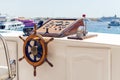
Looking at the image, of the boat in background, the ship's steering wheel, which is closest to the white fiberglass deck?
the ship's steering wheel

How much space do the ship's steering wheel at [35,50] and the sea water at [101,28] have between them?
0.53 m

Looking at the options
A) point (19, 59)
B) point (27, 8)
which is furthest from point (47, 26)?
point (27, 8)

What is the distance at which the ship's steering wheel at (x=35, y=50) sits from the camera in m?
2.27

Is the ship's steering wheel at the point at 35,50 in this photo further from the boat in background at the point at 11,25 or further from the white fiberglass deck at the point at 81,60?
the boat in background at the point at 11,25

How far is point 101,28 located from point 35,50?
79cm

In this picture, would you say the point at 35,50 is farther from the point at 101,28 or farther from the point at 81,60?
the point at 101,28

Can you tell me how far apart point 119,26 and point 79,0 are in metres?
0.53

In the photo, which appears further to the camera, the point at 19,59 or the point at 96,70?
the point at 19,59

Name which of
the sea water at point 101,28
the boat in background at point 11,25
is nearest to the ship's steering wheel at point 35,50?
the sea water at point 101,28

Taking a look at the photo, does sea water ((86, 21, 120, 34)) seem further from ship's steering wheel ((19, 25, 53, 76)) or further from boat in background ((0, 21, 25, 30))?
boat in background ((0, 21, 25, 30))

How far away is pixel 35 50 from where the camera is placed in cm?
230

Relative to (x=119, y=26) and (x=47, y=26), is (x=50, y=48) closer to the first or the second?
(x=47, y=26)

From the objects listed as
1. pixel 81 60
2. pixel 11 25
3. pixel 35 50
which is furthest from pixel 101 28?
pixel 11 25

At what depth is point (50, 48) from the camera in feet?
7.59
